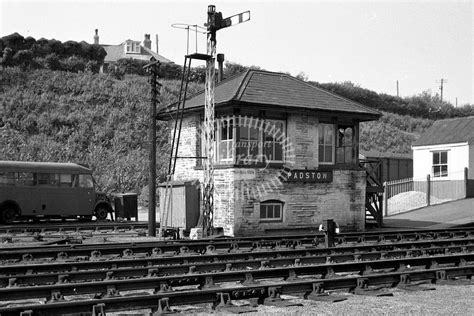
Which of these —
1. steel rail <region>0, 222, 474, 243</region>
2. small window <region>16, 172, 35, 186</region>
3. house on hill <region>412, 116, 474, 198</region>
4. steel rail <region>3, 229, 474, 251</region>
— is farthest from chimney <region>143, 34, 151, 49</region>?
steel rail <region>3, 229, 474, 251</region>

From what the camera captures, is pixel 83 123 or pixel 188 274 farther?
pixel 83 123

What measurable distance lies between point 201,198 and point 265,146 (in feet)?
9.80

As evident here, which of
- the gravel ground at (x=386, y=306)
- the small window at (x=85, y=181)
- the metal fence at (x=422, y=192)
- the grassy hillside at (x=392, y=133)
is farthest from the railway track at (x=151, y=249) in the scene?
the grassy hillside at (x=392, y=133)

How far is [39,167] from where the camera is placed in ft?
83.1

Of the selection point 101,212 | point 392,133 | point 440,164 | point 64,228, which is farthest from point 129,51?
point 64,228

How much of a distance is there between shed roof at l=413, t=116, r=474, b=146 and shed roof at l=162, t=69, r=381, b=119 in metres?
13.0

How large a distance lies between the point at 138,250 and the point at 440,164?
25.0 meters

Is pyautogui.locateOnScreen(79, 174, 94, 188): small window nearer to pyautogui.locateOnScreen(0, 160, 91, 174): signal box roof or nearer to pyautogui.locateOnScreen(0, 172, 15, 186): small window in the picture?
pyautogui.locateOnScreen(0, 160, 91, 174): signal box roof

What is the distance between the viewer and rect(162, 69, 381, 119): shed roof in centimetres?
2061

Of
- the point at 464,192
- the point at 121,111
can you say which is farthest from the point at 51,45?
the point at 464,192

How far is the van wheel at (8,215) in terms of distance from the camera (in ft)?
80.2

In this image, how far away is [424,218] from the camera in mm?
27469

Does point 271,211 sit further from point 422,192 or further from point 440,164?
point 440,164

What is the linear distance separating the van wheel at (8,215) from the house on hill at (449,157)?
21.8 meters
